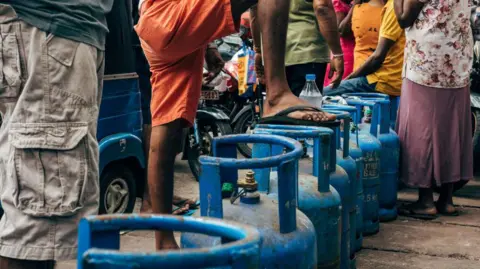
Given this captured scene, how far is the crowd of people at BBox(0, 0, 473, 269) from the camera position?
233 centimetres

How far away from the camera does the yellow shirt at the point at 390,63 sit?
230 inches

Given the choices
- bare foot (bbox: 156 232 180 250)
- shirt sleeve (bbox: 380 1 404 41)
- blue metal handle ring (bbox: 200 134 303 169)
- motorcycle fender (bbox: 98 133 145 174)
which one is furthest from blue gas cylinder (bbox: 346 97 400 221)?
blue metal handle ring (bbox: 200 134 303 169)

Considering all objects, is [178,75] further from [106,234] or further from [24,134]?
[106,234]

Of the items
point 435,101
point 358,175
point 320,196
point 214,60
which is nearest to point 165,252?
point 320,196

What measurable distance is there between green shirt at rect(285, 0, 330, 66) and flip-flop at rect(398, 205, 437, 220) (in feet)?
4.09

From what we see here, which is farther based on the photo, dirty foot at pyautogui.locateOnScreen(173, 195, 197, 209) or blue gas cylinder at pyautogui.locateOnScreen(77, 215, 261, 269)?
dirty foot at pyautogui.locateOnScreen(173, 195, 197, 209)

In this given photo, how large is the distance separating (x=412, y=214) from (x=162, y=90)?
277cm

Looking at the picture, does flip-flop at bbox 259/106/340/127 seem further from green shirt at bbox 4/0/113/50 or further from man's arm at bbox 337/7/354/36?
man's arm at bbox 337/7/354/36

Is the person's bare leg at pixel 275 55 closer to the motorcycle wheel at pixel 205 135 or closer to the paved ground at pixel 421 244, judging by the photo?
the paved ground at pixel 421 244

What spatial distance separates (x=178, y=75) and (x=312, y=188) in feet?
2.54

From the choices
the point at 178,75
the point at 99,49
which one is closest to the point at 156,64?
the point at 178,75

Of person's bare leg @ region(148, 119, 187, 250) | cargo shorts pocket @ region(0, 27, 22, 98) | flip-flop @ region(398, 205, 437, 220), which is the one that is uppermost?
cargo shorts pocket @ region(0, 27, 22, 98)

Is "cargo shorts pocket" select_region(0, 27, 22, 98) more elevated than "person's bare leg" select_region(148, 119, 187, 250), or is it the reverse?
"cargo shorts pocket" select_region(0, 27, 22, 98)

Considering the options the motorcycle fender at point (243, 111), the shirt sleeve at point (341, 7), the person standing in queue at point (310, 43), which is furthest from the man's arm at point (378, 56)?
the motorcycle fender at point (243, 111)
